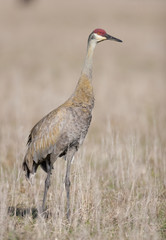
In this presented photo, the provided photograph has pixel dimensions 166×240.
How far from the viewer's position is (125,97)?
49.1ft

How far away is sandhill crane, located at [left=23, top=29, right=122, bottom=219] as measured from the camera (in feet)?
20.1

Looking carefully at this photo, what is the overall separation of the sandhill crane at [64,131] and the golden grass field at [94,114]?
0.71 feet

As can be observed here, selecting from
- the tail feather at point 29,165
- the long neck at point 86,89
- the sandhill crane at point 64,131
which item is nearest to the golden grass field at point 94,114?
the tail feather at point 29,165

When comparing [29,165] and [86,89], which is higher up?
[86,89]

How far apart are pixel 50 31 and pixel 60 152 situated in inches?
958

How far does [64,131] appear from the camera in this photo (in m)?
6.13

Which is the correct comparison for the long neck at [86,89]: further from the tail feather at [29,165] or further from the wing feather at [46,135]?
the tail feather at [29,165]

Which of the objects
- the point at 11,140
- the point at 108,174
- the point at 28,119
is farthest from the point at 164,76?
the point at 108,174

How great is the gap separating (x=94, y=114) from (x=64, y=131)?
720 cm

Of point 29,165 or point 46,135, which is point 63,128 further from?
point 29,165

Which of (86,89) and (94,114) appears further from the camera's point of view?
(94,114)

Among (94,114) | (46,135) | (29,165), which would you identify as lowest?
(29,165)

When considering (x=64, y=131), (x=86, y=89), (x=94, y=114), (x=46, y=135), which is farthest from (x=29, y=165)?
(x=94, y=114)

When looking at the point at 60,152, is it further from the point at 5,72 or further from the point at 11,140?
the point at 5,72
